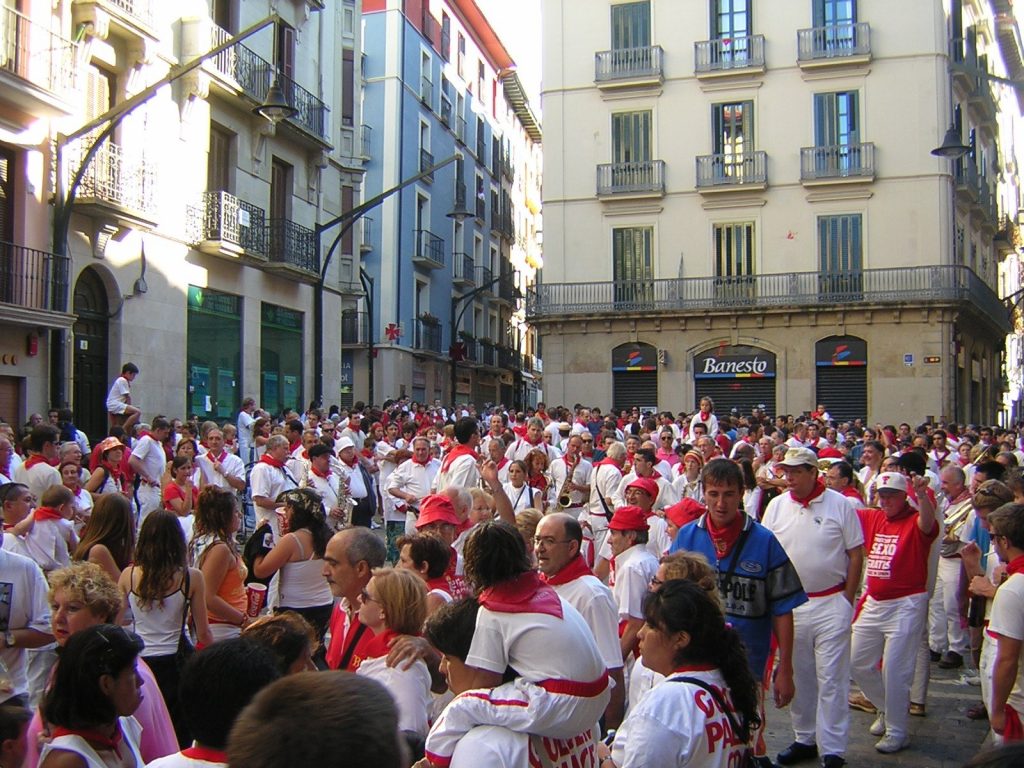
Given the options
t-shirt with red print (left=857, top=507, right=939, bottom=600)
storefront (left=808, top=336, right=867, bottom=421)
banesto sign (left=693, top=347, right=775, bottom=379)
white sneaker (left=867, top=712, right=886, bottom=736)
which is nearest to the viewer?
t-shirt with red print (left=857, top=507, right=939, bottom=600)

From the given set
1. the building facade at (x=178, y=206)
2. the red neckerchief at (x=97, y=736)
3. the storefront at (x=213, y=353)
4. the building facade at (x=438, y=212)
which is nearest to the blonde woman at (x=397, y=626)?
the red neckerchief at (x=97, y=736)

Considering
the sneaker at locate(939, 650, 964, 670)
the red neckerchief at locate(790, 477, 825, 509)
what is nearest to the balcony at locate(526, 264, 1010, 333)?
the sneaker at locate(939, 650, 964, 670)

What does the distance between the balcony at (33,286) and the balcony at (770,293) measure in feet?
63.6

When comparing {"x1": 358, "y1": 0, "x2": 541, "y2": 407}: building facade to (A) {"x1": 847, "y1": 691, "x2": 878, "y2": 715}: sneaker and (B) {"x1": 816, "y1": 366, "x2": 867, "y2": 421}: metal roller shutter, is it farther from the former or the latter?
(A) {"x1": 847, "y1": 691, "x2": 878, "y2": 715}: sneaker

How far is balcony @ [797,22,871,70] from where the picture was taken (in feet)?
102

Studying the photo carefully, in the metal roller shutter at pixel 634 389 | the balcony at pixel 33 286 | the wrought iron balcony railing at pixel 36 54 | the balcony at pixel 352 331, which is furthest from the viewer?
the balcony at pixel 352 331

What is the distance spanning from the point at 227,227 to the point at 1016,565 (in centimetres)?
1895

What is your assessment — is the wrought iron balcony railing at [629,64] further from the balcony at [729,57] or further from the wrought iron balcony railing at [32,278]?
the wrought iron balcony railing at [32,278]

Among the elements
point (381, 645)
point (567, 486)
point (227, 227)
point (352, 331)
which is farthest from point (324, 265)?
point (381, 645)

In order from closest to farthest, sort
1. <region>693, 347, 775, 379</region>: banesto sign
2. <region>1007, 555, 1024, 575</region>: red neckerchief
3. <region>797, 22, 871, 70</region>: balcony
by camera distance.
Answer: <region>1007, 555, 1024, 575</region>: red neckerchief, <region>797, 22, 871, 70</region>: balcony, <region>693, 347, 775, 379</region>: banesto sign

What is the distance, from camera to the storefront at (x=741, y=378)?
104ft

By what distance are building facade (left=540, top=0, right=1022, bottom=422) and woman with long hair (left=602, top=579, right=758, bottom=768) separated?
2871 centimetres

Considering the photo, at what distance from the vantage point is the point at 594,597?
4.64 m

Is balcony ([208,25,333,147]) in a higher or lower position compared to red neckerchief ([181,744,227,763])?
higher
